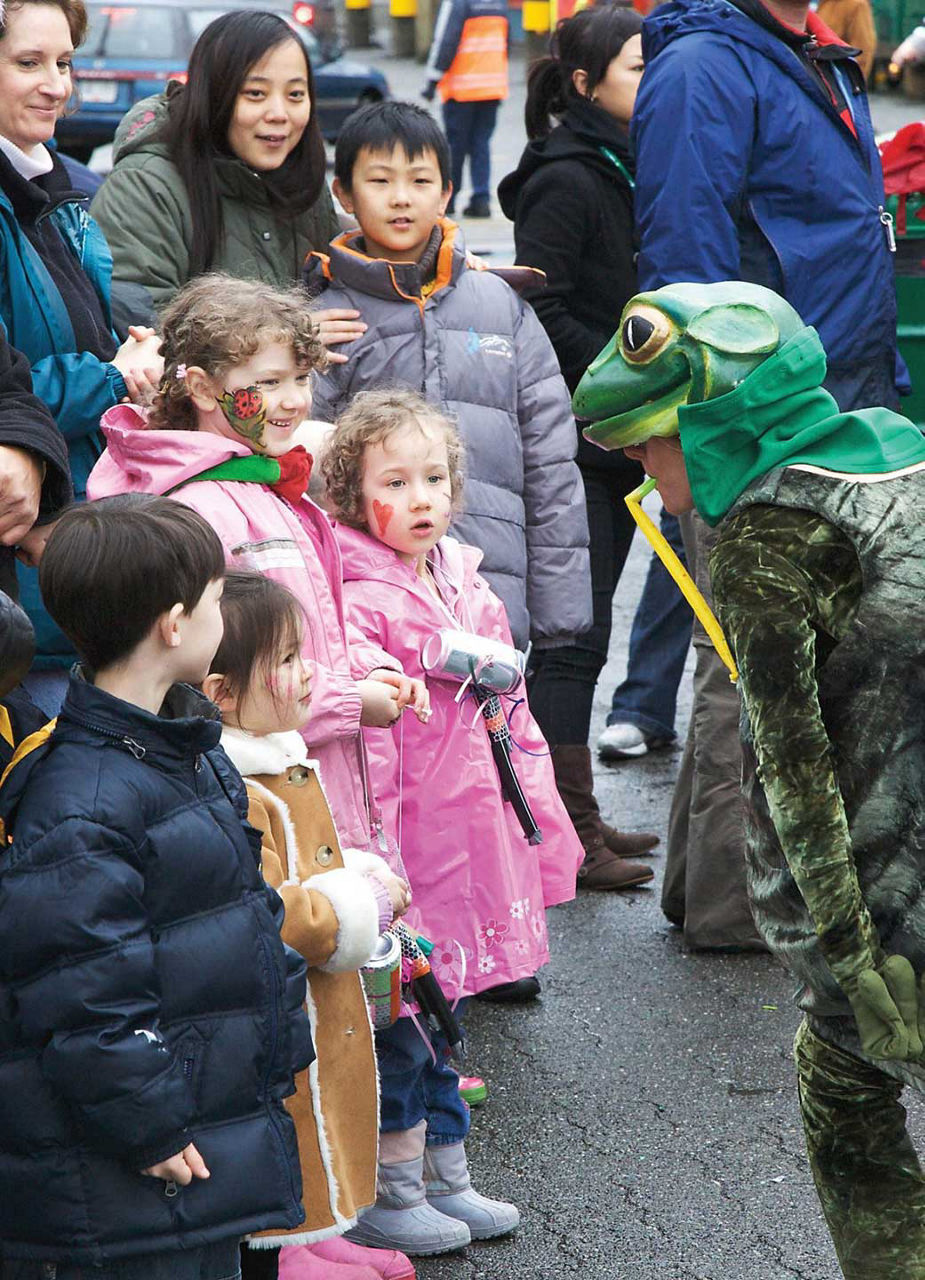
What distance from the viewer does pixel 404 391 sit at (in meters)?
3.71

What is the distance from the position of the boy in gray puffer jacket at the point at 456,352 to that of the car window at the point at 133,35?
1374 centimetres

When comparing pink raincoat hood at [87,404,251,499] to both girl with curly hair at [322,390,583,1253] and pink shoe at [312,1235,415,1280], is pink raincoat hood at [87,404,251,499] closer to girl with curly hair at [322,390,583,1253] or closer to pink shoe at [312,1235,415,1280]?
girl with curly hair at [322,390,583,1253]

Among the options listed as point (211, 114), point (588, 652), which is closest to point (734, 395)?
point (211, 114)

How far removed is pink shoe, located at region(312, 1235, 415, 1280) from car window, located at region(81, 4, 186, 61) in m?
15.6

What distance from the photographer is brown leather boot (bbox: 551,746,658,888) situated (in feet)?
16.5

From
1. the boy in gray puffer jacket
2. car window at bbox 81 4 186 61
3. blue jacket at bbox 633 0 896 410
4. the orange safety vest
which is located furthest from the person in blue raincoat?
car window at bbox 81 4 186 61

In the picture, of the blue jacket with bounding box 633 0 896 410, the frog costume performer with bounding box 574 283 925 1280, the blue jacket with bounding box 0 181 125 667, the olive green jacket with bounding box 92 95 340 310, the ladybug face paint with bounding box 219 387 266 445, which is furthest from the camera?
the blue jacket with bounding box 633 0 896 410

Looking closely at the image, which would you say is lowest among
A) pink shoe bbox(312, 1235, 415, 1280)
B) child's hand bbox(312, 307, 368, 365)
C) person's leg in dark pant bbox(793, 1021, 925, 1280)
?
pink shoe bbox(312, 1235, 415, 1280)

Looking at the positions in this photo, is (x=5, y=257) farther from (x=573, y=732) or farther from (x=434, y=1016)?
(x=573, y=732)

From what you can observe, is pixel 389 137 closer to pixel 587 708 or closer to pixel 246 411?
pixel 246 411

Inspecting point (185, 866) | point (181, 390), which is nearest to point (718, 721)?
point (181, 390)

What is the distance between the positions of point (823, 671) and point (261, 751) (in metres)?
0.88

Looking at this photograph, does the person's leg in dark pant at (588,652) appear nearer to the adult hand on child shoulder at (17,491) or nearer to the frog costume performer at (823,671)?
the adult hand on child shoulder at (17,491)

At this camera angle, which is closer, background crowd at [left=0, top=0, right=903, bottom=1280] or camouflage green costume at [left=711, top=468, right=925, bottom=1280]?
background crowd at [left=0, top=0, right=903, bottom=1280]
